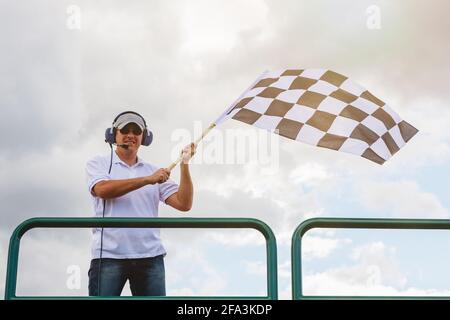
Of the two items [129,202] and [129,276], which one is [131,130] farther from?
[129,276]

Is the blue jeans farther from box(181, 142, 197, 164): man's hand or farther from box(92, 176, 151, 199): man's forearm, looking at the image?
box(181, 142, 197, 164): man's hand

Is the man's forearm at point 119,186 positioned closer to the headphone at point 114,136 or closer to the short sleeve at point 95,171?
the short sleeve at point 95,171

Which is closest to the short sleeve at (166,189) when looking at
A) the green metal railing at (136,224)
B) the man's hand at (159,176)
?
the man's hand at (159,176)

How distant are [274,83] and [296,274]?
2.72 meters

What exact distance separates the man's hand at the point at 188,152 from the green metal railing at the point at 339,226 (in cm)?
126

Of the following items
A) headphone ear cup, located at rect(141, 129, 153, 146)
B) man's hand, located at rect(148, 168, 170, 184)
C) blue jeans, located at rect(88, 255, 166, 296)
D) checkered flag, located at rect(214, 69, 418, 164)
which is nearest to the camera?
blue jeans, located at rect(88, 255, 166, 296)

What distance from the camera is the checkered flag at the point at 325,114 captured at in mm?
7484

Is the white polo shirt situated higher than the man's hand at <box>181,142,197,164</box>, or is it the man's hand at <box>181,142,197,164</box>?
the man's hand at <box>181,142,197,164</box>

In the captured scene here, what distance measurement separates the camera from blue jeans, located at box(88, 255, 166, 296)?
6125 millimetres

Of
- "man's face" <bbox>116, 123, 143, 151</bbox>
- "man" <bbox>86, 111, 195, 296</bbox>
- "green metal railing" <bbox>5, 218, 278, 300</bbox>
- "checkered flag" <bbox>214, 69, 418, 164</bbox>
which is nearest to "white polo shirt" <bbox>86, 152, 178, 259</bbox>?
"man" <bbox>86, 111, 195, 296</bbox>

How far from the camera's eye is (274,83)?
7.88 metres

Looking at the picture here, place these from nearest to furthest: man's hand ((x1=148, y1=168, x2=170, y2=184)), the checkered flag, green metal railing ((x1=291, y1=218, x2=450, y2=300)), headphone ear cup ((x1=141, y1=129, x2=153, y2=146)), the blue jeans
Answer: green metal railing ((x1=291, y1=218, x2=450, y2=300)) → the blue jeans → man's hand ((x1=148, y1=168, x2=170, y2=184)) → headphone ear cup ((x1=141, y1=129, x2=153, y2=146)) → the checkered flag

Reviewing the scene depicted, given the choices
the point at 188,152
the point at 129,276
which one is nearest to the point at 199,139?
the point at 188,152
